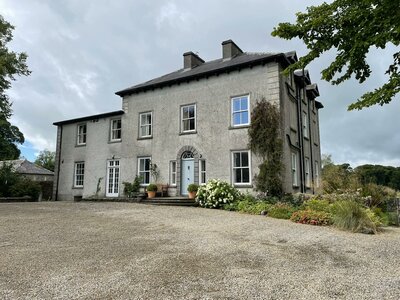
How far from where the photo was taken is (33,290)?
12.5 feet

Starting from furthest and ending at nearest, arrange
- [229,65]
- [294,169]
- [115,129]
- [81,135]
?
1. [81,135]
2. [115,129]
3. [294,169]
4. [229,65]

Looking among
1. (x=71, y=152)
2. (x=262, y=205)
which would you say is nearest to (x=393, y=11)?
(x=262, y=205)

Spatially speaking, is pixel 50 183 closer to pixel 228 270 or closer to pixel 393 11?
pixel 228 270

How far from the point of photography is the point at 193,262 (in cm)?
503

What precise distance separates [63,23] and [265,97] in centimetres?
935

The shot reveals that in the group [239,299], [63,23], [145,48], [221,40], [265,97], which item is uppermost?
[221,40]

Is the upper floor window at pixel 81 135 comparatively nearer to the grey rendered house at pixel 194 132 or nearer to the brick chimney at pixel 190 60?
the grey rendered house at pixel 194 132

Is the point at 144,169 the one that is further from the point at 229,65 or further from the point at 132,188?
the point at 229,65

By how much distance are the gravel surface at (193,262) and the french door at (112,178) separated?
34.2 feet

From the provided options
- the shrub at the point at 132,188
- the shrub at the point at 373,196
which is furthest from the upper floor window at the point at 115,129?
the shrub at the point at 373,196

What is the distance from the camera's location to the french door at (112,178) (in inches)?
752

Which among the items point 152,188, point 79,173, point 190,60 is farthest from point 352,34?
point 79,173

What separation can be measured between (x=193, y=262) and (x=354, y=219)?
18.3 ft

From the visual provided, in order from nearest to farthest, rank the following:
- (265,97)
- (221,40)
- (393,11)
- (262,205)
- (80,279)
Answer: (80,279), (393,11), (262,205), (265,97), (221,40)
